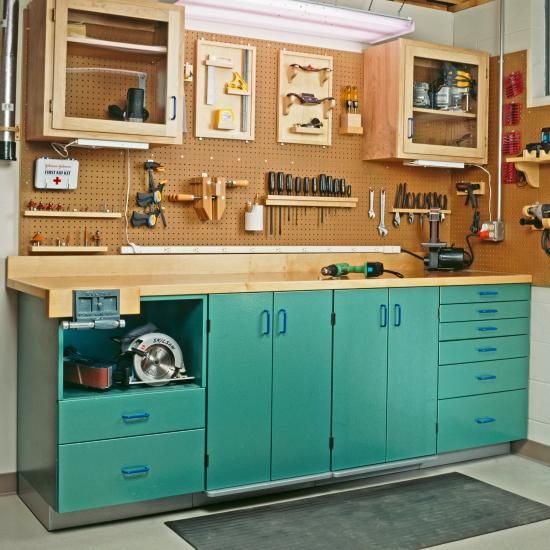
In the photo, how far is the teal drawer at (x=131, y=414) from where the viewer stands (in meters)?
3.25

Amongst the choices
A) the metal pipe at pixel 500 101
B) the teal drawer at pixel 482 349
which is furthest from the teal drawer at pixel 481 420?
the metal pipe at pixel 500 101

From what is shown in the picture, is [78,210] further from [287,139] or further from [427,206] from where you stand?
[427,206]

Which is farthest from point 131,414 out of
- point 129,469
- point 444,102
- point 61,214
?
point 444,102

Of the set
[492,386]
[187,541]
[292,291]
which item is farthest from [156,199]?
[492,386]

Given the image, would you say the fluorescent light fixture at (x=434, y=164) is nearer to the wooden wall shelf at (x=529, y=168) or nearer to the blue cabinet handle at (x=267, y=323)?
the wooden wall shelf at (x=529, y=168)

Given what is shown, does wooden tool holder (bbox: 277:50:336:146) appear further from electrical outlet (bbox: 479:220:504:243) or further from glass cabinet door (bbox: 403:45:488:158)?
electrical outlet (bbox: 479:220:504:243)

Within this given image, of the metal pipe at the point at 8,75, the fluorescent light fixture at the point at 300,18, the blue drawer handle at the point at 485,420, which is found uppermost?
the fluorescent light fixture at the point at 300,18

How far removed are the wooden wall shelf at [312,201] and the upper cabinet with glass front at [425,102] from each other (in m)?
0.29

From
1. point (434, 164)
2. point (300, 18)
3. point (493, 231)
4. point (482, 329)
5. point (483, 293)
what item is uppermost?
point (300, 18)

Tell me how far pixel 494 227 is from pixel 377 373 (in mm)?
1295

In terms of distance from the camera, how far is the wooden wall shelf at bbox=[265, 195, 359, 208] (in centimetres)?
445

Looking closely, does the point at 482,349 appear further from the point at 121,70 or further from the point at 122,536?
the point at 121,70

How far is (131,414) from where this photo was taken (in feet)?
11.0

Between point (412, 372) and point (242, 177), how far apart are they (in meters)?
1.34
